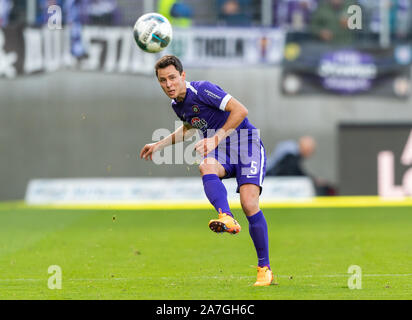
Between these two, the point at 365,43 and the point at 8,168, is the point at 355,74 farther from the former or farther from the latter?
the point at 8,168

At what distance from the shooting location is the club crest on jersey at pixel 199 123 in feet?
25.7

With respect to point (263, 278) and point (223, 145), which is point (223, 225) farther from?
point (223, 145)

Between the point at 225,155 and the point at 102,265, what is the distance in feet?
7.47

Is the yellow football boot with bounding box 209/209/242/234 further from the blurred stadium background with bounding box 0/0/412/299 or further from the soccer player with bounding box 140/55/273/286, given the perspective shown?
the blurred stadium background with bounding box 0/0/412/299

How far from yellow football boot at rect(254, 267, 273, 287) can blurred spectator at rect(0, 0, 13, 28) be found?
1477cm

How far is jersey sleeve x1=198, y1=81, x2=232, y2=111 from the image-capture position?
756 cm

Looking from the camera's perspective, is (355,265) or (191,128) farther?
(355,265)

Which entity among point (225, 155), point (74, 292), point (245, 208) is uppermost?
point (225, 155)

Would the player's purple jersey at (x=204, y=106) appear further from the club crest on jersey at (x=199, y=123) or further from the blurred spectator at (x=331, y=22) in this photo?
the blurred spectator at (x=331, y=22)

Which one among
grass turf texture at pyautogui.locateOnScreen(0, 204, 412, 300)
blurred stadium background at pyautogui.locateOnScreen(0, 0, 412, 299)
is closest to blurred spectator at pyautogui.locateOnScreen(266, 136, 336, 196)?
blurred stadium background at pyautogui.locateOnScreen(0, 0, 412, 299)

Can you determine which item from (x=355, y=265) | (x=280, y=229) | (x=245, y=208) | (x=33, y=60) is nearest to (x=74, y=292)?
(x=245, y=208)

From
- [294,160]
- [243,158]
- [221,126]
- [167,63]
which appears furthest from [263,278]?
A: [294,160]

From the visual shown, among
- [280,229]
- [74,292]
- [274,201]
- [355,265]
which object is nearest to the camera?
[74,292]

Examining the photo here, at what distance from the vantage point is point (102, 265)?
362 inches
